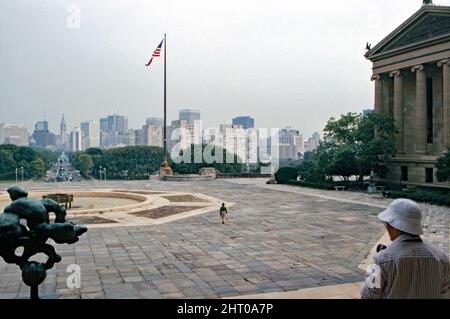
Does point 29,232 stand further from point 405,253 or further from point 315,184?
point 315,184

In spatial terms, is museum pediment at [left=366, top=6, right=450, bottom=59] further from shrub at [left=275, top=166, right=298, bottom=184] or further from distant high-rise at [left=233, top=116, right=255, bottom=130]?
distant high-rise at [left=233, top=116, right=255, bottom=130]

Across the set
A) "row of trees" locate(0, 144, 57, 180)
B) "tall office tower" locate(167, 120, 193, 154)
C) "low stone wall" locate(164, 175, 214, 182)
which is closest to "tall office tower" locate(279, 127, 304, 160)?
"tall office tower" locate(167, 120, 193, 154)

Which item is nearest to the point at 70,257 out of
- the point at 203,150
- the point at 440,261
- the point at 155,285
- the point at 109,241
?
the point at 109,241

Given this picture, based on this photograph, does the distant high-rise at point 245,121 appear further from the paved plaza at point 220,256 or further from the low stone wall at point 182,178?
the paved plaza at point 220,256

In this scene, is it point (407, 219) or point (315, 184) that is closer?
point (407, 219)

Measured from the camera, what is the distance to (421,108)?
119 feet

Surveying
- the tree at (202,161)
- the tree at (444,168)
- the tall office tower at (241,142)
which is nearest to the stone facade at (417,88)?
the tree at (444,168)

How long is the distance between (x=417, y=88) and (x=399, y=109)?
10.3 ft

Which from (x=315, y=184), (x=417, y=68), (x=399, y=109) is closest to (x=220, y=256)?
(x=315, y=184)

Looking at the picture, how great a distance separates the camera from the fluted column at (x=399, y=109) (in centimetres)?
3900

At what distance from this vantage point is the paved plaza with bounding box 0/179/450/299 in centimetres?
937

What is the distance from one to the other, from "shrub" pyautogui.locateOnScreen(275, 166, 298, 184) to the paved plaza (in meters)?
22.7
